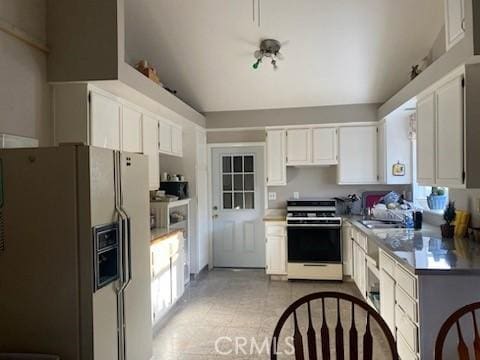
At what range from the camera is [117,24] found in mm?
2314

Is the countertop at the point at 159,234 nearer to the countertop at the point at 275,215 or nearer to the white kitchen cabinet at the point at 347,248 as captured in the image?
the countertop at the point at 275,215

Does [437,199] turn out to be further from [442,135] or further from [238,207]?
[238,207]

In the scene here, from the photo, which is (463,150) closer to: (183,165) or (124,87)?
(124,87)

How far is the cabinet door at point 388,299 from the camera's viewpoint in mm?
2486

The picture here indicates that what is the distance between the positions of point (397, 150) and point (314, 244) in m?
1.61

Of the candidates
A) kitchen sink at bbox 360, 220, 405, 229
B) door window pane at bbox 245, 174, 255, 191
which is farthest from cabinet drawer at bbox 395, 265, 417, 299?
door window pane at bbox 245, 174, 255, 191

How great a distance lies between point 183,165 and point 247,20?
7.05ft

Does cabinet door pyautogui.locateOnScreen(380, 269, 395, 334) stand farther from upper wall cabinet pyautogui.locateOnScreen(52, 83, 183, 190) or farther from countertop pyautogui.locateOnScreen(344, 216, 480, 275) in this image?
upper wall cabinet pyautogui.locateOnScreen(52, 83, 183, 190)

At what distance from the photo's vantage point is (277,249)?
181 inches

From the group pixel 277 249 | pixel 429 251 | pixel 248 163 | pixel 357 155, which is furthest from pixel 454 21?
pixel 248 163

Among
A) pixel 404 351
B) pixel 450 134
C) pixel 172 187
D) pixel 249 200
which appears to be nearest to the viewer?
pixel 404 351

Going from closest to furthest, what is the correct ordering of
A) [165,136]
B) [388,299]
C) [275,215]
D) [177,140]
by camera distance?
1. [388,299]
2. [165,136]
3. [177,140]
4. [275,215]

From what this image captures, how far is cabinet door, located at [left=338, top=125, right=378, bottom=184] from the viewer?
4.54 meters

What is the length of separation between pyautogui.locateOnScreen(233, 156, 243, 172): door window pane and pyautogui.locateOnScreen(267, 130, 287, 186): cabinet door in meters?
0.63
